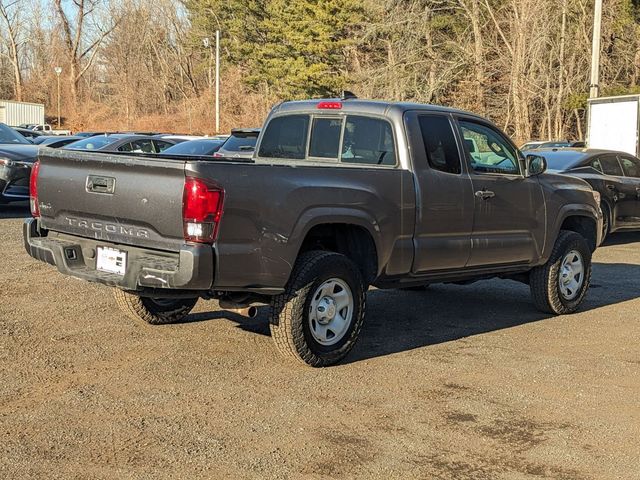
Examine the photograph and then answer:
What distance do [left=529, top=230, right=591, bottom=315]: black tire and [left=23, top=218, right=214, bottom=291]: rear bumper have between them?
396cm

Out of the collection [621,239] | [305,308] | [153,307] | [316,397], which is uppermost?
[305,308]

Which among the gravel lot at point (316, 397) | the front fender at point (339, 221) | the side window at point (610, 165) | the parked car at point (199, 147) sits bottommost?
the gravel lot at point (316, 397)

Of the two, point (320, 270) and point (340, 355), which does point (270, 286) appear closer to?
point (320, 270)

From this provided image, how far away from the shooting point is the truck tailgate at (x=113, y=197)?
5.09 metres

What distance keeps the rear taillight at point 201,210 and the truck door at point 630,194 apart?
9654mm

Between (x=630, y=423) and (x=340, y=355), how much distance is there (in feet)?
6.72

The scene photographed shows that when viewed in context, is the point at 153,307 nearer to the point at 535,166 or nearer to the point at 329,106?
the point at 329,106

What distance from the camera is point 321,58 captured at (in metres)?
54.5

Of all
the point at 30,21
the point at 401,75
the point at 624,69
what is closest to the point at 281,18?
the point at 401,75

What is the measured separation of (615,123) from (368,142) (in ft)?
40.1

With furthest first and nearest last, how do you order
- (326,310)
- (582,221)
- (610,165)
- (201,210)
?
1. (610,165)
2. (582,221)
3. (326,310)
4. (201,210)

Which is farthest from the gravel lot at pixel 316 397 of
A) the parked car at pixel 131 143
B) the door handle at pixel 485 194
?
the parked car at pixel 131 143

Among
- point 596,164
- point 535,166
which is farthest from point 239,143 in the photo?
point 535,166

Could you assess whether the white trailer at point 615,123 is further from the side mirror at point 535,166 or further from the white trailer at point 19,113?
the white trailer at point 19,113
